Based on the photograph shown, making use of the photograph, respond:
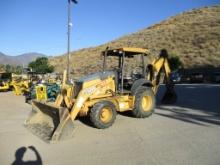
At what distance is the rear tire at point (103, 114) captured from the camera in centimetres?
945

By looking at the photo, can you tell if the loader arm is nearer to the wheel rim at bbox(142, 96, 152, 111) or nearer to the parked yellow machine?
the wheel rim at bbox(142, 96, 152, 111)

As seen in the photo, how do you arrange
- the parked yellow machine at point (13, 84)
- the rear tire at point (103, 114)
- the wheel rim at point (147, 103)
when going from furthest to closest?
the parked yellow machine at point (13, 84)
the wheel rim at point (147, 103)
the rear tire at point (103, 114)

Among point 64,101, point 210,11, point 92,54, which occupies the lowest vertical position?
point 64,101

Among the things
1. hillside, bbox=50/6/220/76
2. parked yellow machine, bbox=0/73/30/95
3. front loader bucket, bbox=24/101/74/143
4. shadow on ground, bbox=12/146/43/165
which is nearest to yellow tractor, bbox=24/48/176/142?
front loader bucket, bbox=24/101/74/143

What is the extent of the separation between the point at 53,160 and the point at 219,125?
550cm

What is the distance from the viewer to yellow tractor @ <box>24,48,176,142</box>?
9.09m

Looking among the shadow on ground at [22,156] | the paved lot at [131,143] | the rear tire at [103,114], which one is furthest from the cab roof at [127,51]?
the shadow on ground at [22,156]

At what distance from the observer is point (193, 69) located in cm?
4238

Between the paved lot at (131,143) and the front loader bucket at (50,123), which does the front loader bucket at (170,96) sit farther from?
the front loader bucket at (50,123)

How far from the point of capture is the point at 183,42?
52750mm

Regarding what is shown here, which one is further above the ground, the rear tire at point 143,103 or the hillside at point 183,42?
the hillside at point 183,42

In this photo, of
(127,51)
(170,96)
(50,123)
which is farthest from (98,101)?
(170,96)

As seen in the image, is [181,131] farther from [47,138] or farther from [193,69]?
[193,69]

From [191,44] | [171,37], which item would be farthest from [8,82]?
[171,37]
